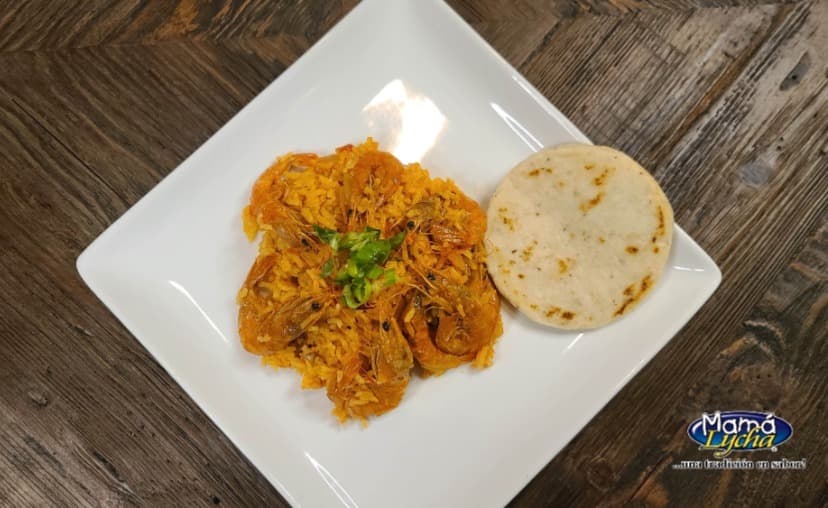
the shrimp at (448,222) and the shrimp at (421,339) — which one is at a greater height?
the shrimp at (448,222)

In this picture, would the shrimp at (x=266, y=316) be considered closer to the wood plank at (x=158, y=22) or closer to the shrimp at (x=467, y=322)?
the shrimp at (x=467, y=322)

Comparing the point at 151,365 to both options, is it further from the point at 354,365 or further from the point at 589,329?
the point at 589,329

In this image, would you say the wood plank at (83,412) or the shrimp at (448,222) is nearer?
the shrimp at (448,222)

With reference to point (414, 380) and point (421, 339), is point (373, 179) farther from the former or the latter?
point (414, 380)

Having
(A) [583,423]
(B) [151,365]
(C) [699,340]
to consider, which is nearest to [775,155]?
(C) [699,340]

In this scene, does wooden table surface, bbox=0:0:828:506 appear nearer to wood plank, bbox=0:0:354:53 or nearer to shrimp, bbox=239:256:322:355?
wood plank, bbox=0:0:354:53

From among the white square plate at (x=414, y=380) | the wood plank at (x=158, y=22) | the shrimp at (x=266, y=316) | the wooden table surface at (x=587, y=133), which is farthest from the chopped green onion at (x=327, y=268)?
the wood plank at (x=158, y=22)
